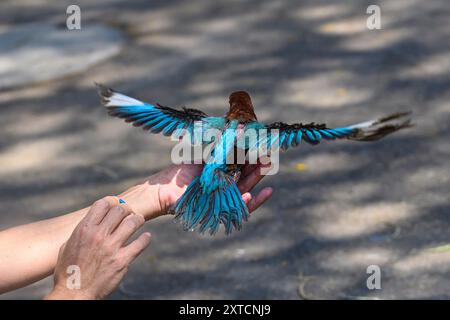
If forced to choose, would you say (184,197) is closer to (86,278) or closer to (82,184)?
(86,278)

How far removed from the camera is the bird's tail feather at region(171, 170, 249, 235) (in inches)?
108

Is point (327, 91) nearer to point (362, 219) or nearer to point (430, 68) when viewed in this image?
point (430, 68)

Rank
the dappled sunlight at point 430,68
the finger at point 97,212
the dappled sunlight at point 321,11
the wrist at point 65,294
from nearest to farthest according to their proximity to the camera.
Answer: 1. the wrist at point 65,294
2. the finger at point 97,212
3. the dappled sunlight at point 430,68
4. the dappled sunlight at point 321,11

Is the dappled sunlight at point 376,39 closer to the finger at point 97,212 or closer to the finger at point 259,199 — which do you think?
the finger at point 259,199

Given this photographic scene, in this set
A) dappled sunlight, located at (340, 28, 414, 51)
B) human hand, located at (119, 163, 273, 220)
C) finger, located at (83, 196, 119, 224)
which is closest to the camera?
finger, located at (83, 196, 119, 224)

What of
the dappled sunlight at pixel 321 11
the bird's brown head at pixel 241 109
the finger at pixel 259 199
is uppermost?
the dappled sunlight at pixel 321 11

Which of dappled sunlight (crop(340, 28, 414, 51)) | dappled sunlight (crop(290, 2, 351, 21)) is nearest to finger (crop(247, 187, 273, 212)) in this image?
dappled sunlight (crop(340, 28, 414, 51))

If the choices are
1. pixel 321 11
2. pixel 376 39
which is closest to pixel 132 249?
pixel 376 39

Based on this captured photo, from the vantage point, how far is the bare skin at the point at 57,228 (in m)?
2.84

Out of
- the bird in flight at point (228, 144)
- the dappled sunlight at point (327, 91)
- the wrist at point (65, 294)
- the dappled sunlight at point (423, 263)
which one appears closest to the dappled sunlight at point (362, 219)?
the dappled sunlight at point (423, 263)

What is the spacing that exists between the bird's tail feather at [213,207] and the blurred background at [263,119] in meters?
1.73

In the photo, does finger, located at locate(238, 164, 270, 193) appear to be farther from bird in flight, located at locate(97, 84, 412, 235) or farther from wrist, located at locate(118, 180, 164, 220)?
wrist, located at locate(118, 180, 164, 220)

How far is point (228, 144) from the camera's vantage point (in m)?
2.89

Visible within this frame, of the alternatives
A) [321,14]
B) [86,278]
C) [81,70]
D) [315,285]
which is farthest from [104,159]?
[86,278]
